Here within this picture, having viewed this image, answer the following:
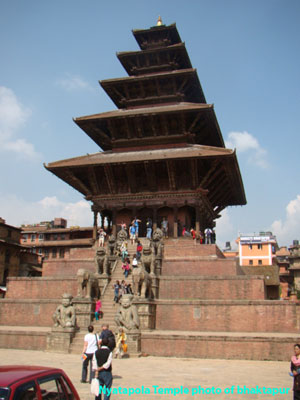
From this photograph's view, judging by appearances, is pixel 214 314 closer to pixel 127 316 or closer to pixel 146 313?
pixel 146 313

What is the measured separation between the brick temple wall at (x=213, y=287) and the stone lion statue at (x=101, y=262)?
304 centimetres

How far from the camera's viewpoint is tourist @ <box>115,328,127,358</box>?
15.7 m

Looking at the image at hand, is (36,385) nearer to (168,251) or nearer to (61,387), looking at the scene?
(61,387)

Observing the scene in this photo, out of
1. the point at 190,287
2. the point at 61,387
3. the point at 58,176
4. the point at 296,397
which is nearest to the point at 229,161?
the point at 190,287

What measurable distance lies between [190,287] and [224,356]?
535 centimetres

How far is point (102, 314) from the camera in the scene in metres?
19.6

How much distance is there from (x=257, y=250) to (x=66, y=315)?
65.8 meters

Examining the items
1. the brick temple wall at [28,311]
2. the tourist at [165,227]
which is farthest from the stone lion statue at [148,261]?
the tourist at [165,227]

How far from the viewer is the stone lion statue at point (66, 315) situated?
17781 mm

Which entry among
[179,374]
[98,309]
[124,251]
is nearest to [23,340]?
[98,309]

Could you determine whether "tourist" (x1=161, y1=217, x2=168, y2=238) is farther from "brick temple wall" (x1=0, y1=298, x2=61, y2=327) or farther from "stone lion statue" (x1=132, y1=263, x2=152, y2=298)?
"brick temple wall" (x1=0, y1=298, x2=61, y2=327)

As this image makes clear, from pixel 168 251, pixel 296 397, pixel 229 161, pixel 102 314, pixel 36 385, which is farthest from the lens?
pixel 229 161

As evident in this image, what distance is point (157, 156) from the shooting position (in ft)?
92.6

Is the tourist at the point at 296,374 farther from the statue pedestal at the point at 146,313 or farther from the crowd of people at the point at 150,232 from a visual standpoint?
the crowd of people at the point at 150,232
